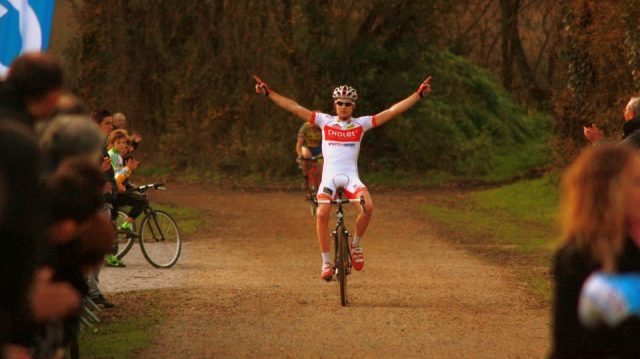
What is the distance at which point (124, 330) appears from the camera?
11.1 m

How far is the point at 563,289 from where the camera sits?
4.74 meters

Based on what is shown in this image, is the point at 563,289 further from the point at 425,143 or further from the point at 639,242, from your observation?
the point at 425,143

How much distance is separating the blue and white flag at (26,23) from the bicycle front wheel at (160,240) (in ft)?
22.4

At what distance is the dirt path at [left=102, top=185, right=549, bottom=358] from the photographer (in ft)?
33.6

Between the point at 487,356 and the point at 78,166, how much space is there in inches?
194

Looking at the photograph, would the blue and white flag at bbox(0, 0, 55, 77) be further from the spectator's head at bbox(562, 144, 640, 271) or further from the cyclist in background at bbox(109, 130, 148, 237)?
the spectator's head at bbox(562, 144, 640, 271)

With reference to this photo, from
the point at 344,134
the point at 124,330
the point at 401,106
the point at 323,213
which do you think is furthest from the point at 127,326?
the point at 401,106

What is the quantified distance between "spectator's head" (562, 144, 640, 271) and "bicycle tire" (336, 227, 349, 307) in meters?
7.80

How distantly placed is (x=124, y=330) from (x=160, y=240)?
5035mm

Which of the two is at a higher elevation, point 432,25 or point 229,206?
point 432,25

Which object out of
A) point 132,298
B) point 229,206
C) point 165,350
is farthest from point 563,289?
point 229,206

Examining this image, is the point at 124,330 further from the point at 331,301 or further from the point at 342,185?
the point at 342,185

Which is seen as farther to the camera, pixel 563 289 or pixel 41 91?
pixel 41 91

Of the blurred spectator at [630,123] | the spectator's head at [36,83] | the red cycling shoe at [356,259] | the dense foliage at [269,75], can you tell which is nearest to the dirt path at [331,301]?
the red cycling shoe at [356,259]
